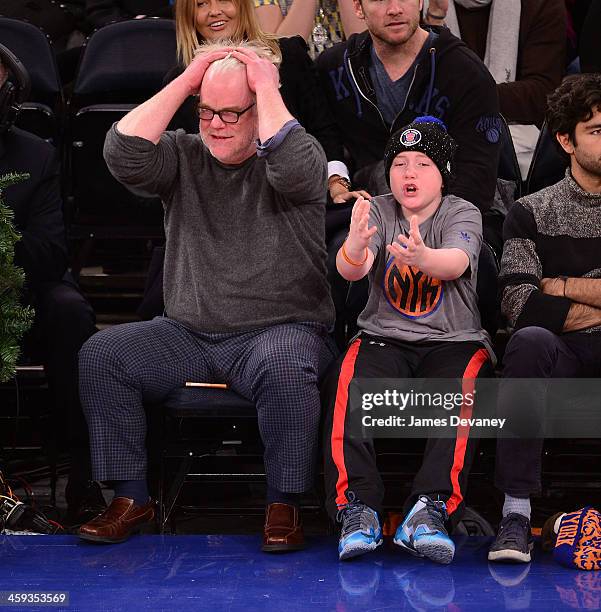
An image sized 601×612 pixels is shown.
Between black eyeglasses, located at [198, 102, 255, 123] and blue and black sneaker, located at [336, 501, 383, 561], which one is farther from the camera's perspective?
black eyeglasses, located at [198, 102, 255, 123]

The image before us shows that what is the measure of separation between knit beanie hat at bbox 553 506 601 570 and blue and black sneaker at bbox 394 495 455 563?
273 millimetres

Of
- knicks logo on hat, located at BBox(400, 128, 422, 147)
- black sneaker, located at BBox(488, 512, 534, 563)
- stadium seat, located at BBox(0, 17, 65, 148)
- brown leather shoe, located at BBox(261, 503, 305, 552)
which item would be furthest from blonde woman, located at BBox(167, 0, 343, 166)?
black sneaker, located at BBox(488, 512, 534, 563)

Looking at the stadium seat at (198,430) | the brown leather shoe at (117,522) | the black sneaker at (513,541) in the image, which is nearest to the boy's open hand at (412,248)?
the stadium seat at (198,430)

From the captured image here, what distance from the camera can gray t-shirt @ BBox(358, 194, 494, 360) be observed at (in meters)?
2.99

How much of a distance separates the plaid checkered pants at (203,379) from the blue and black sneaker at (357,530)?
162mm

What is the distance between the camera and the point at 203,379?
2.99 m

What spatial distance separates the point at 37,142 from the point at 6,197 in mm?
245

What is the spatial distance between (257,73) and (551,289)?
39.9 inches

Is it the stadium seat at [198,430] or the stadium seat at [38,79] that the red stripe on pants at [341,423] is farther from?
the stadium seat at [38,79]

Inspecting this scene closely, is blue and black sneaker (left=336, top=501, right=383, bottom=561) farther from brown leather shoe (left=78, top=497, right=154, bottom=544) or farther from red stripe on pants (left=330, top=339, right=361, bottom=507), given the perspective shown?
brown leather shoe (left=78, top=497, right=154, bottom=544)

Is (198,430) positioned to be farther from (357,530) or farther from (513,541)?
(513,541)

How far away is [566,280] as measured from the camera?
310 cm

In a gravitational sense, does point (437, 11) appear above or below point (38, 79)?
above

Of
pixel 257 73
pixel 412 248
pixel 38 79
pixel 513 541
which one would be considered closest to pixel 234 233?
pixel 257 73
